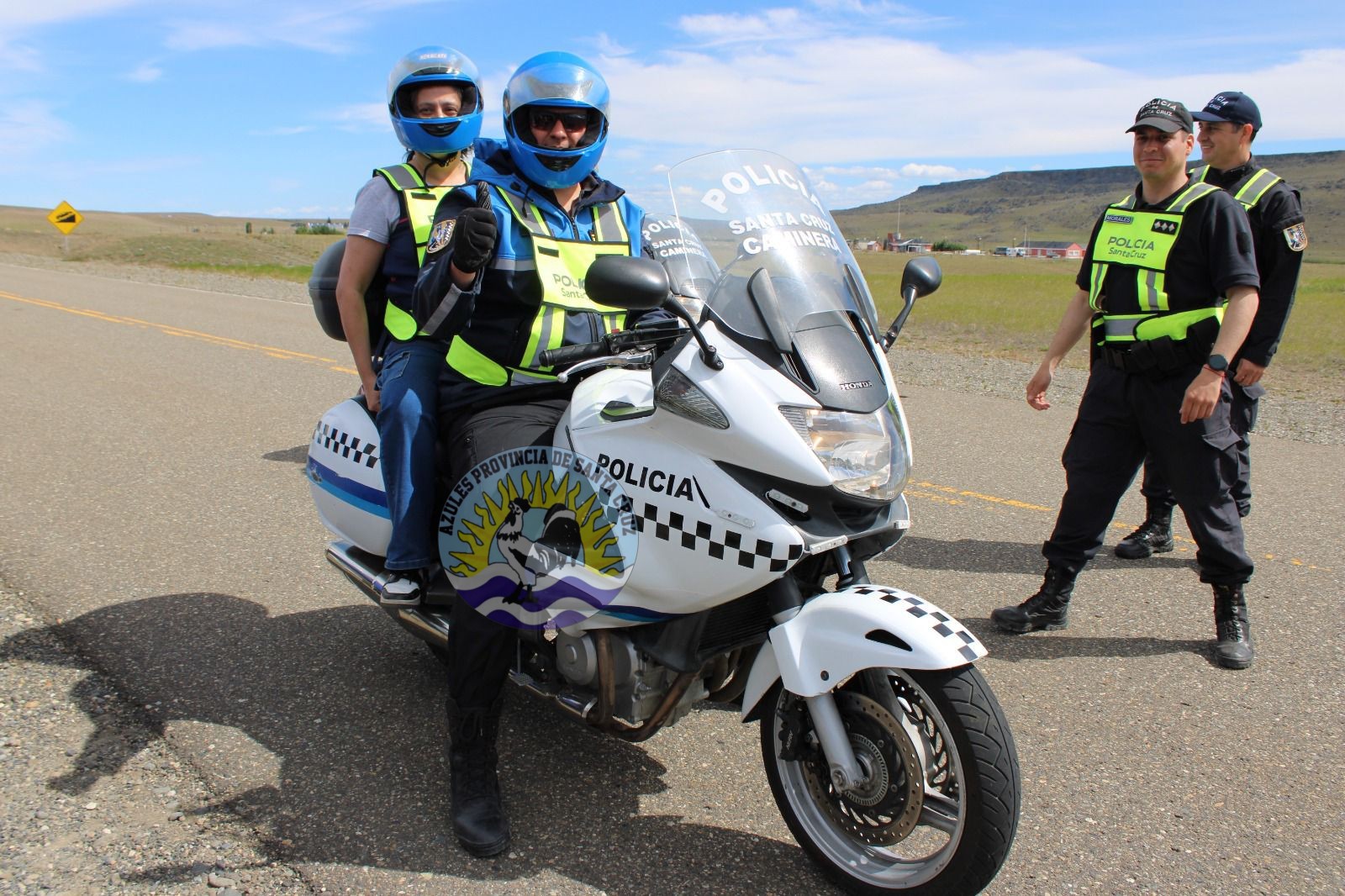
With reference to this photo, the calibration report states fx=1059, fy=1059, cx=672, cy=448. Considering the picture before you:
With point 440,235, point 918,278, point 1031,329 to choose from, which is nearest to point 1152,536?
point 918,278

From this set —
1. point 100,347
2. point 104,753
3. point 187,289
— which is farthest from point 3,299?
point 104,753

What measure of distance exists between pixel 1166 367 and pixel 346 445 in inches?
128

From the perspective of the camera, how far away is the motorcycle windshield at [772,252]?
8.66 ft

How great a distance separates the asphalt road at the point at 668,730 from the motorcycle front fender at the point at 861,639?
2.22 ft

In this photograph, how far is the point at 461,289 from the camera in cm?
303

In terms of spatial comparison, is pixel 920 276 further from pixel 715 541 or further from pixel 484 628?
pixel 484 628

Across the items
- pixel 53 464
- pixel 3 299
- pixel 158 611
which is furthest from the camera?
pixel 3 299

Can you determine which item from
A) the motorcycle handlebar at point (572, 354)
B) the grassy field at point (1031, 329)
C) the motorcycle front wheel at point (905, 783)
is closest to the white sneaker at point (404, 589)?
the motorcycle handlebar at point (572, 354)

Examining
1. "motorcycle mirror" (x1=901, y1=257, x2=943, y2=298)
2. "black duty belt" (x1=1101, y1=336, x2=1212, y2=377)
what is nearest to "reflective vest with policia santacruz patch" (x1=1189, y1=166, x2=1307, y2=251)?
"black duty belt" (x1=1101, y1=336, x2=1212, y2=377)

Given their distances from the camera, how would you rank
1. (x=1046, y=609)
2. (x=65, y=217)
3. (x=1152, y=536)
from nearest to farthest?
1. (x=1046, y=609)
2. (x=1152, y=536)
3. (x=65, y=217)

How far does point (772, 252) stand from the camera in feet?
9.05

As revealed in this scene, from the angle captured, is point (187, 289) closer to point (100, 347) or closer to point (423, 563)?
point (100, 347)

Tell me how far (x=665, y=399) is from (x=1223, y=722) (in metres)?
2.53

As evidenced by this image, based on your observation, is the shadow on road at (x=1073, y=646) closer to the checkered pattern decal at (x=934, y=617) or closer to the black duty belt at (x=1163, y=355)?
the black duty belt at (x=1163, y=355)
